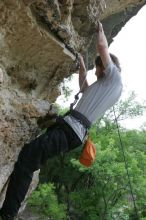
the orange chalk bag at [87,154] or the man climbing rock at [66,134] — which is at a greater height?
the man climbing rock at [66,134]

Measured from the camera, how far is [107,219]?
15742 millimetres

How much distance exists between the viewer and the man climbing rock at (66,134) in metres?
4.64

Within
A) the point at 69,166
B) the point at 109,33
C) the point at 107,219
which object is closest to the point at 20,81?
the point at 109,33

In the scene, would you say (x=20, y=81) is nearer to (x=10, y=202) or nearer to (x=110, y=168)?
(x=10, y=202)

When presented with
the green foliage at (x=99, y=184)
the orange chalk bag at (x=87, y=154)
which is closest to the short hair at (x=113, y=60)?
the orange chalk bag at (x=87, y=154)

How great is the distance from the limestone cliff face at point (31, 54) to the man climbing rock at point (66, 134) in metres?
0.17

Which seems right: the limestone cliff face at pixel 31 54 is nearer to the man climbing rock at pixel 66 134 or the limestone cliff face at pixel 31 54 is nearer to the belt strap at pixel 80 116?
the man climbing rock at pixel 66 134

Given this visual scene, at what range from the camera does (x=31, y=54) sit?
5078 mm

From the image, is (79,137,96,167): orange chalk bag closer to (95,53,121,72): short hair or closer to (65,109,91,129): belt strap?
(65,109,91,129): belt strap

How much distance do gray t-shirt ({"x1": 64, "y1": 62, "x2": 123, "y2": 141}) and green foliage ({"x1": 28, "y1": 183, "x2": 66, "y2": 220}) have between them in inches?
425

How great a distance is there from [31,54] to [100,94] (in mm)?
1117

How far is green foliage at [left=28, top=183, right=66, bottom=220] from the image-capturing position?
49.4 ft

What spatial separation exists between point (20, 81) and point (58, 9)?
1159 millimetres

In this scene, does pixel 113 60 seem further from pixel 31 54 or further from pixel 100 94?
pixel 31 54
